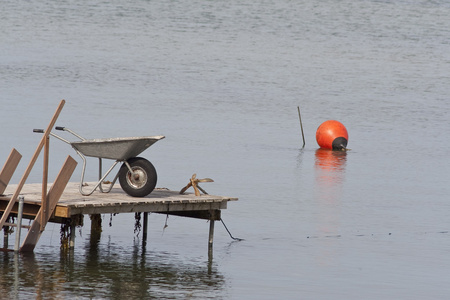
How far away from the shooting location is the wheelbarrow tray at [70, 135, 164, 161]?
650 inches

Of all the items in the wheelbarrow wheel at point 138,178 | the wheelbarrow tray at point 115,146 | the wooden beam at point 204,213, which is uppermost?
the wheelbarrow tray at point 115,146


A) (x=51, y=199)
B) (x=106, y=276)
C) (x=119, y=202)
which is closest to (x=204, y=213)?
(x=119, y=202)

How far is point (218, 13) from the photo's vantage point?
86.7 meters

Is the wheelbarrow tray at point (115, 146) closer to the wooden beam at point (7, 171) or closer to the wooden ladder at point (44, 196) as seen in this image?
the wooden ladder at point (44, 196)

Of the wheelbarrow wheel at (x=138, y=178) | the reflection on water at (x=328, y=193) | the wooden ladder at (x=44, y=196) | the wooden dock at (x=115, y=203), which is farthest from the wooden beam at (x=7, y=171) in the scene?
the reflection on water at (x=328, y=193)

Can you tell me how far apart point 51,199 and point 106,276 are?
4.39ft

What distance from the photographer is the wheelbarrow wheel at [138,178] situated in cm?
1697

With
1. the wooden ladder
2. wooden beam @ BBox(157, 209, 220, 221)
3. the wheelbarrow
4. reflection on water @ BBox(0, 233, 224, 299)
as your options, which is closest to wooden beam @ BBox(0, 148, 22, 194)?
the wooden ladder

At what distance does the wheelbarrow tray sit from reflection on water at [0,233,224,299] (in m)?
1.58

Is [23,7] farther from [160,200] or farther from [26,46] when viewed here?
[160,200]

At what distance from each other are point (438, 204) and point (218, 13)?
6241 cm

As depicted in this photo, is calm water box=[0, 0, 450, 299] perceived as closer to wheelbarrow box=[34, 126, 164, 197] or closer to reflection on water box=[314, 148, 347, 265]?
reflection on water box=[314, 148, 347, 265]

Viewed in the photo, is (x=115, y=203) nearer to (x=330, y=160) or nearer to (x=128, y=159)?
(x=128, y=159)

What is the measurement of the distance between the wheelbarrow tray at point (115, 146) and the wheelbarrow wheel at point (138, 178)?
0.23 meters
